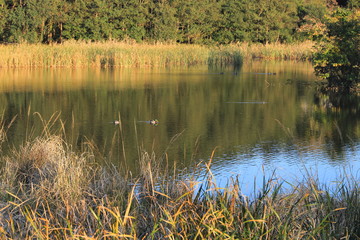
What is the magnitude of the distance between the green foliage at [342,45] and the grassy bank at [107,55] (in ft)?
37.1

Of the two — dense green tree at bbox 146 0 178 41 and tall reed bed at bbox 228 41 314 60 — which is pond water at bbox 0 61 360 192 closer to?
tall reed bed at bbox 228 41 314 60

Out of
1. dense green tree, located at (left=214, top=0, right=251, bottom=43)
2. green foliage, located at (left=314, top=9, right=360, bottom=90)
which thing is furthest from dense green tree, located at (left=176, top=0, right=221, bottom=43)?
green foliage, located at (left=314, top=9, right=360, bottom=90)

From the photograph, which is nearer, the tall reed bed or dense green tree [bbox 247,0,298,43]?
the tall reed bed

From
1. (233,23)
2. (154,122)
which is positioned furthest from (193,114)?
(233,23)

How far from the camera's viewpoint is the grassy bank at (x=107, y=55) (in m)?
24.4

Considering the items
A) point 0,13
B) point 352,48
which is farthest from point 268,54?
point 352,48

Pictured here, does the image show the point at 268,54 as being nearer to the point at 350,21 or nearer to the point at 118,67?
the point at 118,67

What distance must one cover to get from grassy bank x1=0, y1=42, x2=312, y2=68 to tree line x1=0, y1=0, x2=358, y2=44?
4837 millimetres

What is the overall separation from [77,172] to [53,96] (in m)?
10.4

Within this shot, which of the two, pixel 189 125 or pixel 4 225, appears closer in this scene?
pixel 4 225

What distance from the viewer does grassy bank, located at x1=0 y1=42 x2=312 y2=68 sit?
24.4m

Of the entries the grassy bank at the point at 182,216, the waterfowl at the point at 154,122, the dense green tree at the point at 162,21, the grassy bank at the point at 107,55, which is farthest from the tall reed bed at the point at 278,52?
the grassy bank at the point at 182,216

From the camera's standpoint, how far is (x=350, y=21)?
15.4m

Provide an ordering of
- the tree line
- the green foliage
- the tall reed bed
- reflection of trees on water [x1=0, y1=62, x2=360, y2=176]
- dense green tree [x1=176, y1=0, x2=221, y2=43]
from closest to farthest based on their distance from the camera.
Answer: reflection of trees on water [x1=0, y1=62, x2=360, y2=176] → the green foliage → the tall reed bed → the tree line → dense green tree [x1=176, y1=0, x2=221, y2=43]
